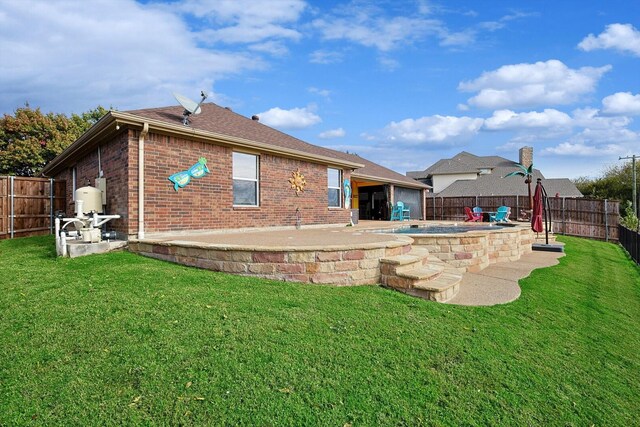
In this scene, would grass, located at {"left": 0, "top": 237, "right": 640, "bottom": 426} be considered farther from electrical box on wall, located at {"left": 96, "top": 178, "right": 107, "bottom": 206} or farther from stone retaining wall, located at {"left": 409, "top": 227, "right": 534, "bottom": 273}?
electrical box on wall, located at {"left": 96, "top": 178, "right": 107, "bottom": 206}

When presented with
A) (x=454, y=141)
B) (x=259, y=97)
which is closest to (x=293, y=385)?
(x=259, y=97)

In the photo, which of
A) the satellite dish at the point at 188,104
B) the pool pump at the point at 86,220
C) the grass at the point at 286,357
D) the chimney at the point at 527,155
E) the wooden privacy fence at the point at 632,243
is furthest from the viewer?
the chimney at the point at 527,155

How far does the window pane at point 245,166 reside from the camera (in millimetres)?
8961

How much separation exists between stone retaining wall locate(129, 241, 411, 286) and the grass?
0.25 metres

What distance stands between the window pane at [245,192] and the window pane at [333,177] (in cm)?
369

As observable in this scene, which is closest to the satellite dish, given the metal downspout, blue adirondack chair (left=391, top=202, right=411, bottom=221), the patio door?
the metal downspout

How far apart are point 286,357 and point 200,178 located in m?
6.11

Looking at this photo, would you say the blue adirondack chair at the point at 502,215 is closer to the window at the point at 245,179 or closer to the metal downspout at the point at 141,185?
the window at the point at 245,179

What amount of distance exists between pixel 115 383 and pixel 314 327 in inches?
67.0

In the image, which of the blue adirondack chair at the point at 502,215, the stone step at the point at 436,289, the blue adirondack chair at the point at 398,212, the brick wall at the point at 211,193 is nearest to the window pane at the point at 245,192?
the brick wall at the point at 211,193

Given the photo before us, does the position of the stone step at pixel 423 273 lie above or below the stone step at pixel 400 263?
below

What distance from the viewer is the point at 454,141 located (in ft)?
97.7

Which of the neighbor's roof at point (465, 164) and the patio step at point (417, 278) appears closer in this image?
the patio step at point (417, 278)

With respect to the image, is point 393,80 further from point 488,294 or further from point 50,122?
point 50,122
